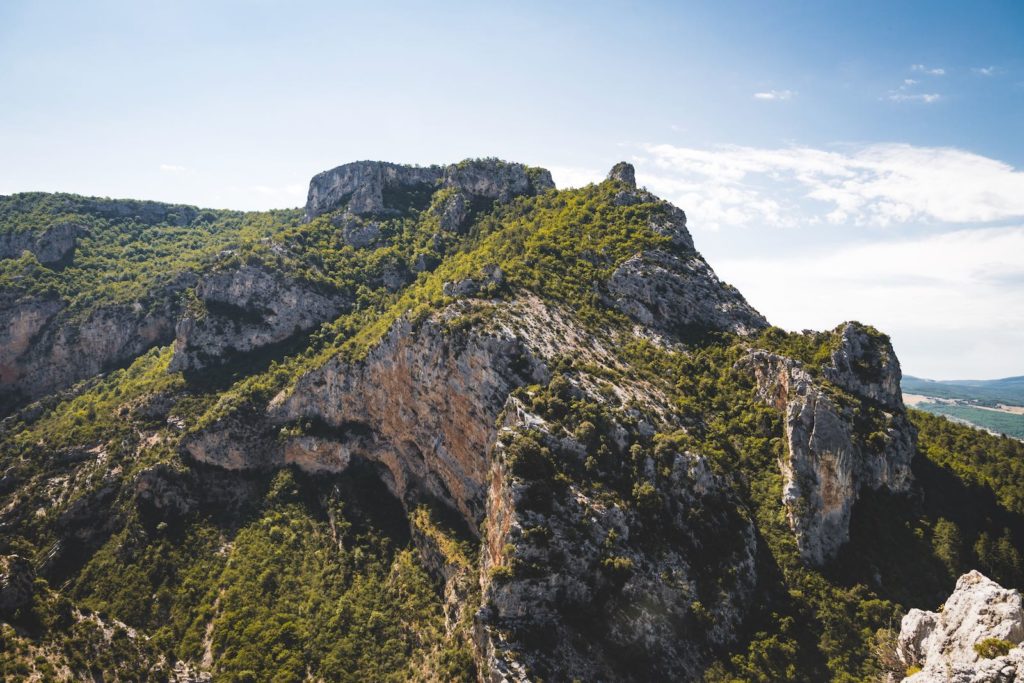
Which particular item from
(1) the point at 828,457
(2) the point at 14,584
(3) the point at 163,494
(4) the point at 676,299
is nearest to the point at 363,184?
(3) the point at 163,494

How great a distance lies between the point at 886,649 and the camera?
167ft

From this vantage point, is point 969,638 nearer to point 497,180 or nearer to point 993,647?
point 993,647

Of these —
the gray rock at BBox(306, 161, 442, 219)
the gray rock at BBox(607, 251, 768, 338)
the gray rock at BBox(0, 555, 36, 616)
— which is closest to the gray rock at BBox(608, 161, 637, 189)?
the gray rock at BBox(607, 251, 768, 338)

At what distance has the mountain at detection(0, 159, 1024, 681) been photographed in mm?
58031

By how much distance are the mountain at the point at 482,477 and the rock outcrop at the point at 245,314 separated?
1.73ft

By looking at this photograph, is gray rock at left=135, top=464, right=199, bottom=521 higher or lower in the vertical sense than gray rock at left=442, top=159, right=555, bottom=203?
lower

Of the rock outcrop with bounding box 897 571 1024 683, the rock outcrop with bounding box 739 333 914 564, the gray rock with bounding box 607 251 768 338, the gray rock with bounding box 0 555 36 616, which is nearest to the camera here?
the rock outcrop with bounding box 897 571 1024 683

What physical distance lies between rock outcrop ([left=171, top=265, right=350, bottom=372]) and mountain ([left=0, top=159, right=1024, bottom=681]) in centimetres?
53

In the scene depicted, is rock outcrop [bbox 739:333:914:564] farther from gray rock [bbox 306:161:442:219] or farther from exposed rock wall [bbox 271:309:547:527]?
gray rock [bbox 306:161:442:219]

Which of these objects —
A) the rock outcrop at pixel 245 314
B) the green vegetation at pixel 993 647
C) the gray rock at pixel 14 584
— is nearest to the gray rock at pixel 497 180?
the rock outcrop at pixel 245 314

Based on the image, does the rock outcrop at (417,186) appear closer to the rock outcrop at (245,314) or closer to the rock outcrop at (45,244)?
the rock outcrop at (245,314)

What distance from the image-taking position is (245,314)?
116m

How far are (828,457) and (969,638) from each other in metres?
26.6

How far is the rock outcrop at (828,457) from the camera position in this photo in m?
63.7
